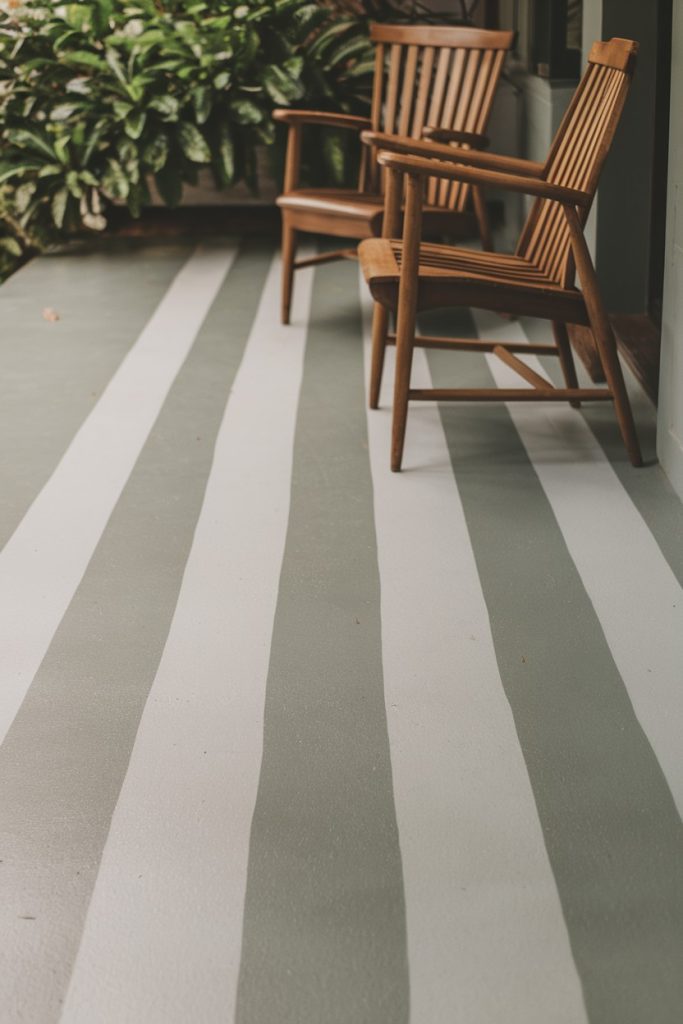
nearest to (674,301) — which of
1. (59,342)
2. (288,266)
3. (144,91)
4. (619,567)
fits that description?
(619,567)

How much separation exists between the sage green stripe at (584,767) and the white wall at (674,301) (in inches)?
13.9

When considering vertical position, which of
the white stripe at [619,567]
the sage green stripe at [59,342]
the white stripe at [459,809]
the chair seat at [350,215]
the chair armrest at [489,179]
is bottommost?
the sage green stripe at [59,342]

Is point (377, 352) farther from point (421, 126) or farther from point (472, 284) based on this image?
point (421, 126)

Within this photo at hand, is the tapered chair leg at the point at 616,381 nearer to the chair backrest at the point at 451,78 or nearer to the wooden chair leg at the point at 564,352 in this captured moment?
the wooden chair leg at the point at 564,352

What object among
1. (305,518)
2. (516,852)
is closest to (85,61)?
(305,518)

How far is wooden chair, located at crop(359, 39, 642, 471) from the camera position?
3.06 m

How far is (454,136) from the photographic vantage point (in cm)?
436

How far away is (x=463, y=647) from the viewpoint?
230cm

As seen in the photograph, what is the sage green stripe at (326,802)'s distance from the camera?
150cm

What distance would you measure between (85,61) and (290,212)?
196 cm

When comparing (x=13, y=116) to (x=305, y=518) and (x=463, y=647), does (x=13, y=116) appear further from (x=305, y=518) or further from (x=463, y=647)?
(x=463, y=647)

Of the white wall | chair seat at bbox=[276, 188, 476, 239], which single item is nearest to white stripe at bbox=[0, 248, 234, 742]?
chair seat at bbox=[276, 188, 476, 239]

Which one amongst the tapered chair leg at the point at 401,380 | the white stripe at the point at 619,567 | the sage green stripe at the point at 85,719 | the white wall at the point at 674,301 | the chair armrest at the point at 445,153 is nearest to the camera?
the sage green stripe at the point at 85,719

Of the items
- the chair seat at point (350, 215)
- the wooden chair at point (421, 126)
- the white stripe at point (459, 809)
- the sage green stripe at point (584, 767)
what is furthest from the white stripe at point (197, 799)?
the wooden chair at point (421, 126)
